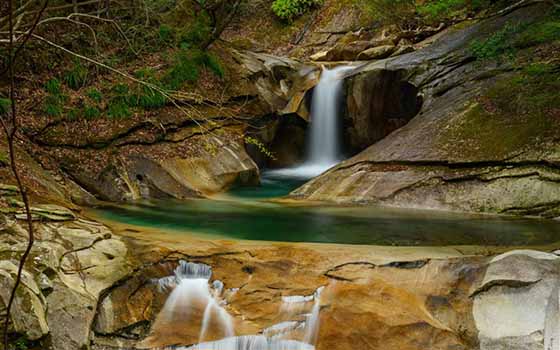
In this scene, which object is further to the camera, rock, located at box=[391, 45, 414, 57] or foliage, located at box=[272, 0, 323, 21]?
foliage, located at box=[272, 0, 323, 21]

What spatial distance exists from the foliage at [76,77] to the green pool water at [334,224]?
3715 millimetres

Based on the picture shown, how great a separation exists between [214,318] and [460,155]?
5.78 metres

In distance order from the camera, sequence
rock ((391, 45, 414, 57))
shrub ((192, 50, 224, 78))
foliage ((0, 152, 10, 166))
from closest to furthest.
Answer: foliage ((0, 152, 10, 166)) < shrub ((192, 50, 224, 78)) < rock ((391, 45, 414, 57))

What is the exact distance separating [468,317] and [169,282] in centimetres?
305

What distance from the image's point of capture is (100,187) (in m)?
9.48

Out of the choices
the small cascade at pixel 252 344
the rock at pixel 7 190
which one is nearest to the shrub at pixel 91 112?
the rock at pixel 7 190

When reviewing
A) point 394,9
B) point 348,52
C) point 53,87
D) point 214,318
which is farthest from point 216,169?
point 348,52

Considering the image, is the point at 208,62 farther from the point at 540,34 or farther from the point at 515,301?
the point at 515,301

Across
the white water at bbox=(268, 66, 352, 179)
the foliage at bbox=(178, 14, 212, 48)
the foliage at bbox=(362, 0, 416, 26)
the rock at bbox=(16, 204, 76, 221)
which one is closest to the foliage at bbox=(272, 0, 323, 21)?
the foliage at bbox=(362, 0, 416, 26)

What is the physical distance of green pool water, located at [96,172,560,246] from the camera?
6523 mm

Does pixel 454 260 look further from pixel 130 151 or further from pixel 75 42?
pixel 75 42

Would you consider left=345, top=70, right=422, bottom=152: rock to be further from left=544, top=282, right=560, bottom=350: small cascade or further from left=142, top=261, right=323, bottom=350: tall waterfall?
left=142, top=261, right=323, bottom=350: tall waterfall

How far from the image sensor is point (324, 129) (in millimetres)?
14711

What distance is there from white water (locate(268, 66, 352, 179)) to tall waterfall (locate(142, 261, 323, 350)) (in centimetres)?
891
